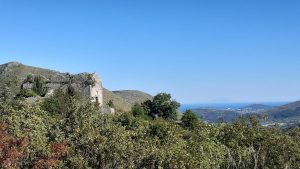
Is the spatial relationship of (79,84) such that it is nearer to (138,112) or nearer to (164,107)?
(138,112)

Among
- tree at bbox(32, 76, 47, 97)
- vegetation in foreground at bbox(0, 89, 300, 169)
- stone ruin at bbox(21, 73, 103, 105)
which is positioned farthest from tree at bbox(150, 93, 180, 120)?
vegetation in foreground at bbox(0, 89, 300, 169)

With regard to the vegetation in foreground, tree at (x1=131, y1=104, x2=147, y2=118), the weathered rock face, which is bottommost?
the vegetation in foreground

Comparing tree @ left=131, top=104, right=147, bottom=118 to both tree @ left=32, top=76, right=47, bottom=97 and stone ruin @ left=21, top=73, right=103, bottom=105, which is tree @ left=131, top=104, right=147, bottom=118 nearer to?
stone ruin @ left=21, top=73, right=103, bottom=105

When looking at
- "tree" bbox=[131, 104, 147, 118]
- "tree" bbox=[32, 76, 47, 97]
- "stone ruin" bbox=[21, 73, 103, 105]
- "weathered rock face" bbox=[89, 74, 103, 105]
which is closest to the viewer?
"tree" bbox=[131, 104, 147, 118]

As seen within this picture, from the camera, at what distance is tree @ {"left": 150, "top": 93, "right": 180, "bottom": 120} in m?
89.7

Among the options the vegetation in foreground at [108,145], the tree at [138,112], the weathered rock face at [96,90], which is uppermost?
the weathered rock face at [96,90]

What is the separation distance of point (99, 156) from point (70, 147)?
195cm

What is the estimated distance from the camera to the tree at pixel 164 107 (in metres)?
89.7

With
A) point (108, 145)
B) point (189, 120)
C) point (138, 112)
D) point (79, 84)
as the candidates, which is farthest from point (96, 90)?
point (108, 145)

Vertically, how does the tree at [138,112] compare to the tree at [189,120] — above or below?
above

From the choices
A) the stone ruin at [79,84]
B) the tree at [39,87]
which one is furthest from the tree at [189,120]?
the tree at [39,87]

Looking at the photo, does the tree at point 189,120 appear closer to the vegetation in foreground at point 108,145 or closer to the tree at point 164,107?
the tree at point 164,107

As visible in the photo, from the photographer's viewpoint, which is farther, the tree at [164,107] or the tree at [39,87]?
the tree at [164,107]

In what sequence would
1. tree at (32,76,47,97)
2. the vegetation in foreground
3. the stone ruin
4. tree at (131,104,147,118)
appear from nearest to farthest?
the vegetation in foreground, tree at (131,104,147,118), the stone ruin, tree at (32,76,47,97)
